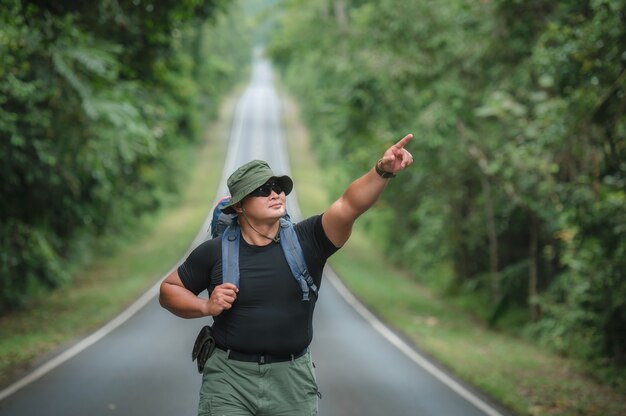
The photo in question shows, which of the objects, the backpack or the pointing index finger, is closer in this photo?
the pointing index finger

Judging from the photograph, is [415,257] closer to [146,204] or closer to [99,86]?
[146,204]

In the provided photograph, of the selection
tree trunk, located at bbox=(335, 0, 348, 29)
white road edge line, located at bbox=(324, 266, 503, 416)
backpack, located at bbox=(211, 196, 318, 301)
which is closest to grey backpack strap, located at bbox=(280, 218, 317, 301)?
backpack, located at bbox=(211, 196, 318, 301)

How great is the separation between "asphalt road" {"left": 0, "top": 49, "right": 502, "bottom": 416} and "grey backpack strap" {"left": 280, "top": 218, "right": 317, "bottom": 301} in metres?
4.16

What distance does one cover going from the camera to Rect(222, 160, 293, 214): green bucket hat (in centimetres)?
407

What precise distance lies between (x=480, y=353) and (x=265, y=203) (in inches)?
368

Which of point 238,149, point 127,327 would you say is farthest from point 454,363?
point 238,149

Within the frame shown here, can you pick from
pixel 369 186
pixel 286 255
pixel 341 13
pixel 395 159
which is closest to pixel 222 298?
pixel 286 255

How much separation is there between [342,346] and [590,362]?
12.9 feet

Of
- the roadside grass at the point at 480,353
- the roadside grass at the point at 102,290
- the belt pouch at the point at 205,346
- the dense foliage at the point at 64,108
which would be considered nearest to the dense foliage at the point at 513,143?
the roadside grass at the point at 480,353

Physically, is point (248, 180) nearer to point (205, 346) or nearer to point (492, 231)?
point (205, 346)

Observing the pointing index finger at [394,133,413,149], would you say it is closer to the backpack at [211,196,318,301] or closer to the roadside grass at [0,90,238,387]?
the backpack at [211,196,318,301]

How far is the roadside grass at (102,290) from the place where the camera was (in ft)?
37.0

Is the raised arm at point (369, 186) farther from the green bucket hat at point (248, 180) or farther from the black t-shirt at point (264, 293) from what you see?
the green bucket hat at point (248, 180)

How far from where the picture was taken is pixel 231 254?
4.08 meters
